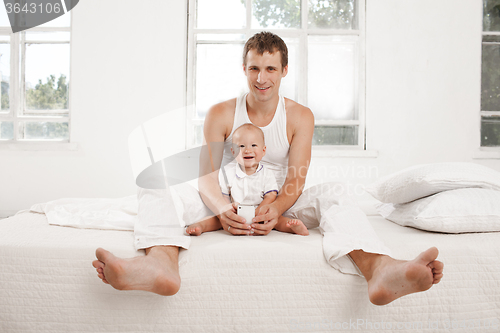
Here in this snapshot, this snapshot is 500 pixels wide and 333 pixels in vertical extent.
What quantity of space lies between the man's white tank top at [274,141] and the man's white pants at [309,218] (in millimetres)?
224

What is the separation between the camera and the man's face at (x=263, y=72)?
1.42 m

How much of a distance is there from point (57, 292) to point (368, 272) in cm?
88

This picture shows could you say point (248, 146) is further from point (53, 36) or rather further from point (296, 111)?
point (53, 36)

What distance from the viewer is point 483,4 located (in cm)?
284

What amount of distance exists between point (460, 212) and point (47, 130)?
3091 mm

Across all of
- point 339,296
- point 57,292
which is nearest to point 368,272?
point 339,296

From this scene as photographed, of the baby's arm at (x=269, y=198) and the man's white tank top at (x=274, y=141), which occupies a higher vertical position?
the man's white tank top at (x=274, y=141)

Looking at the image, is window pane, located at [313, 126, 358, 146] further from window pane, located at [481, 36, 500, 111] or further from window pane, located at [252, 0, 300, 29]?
window pane, located at [481, 36, 500, 111]

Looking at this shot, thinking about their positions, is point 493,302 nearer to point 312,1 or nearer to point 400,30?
point 400,30

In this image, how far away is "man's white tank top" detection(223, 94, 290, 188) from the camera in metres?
1.48

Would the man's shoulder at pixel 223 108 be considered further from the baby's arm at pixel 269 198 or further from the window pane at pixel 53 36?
the window pane at pixel 53 36

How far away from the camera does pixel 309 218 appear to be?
4.25 ft

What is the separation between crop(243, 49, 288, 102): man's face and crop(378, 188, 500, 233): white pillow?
0.76 m

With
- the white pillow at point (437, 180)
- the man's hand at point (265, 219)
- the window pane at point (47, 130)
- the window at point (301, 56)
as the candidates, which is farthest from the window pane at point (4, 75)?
the white pillow at point (437, 180)
